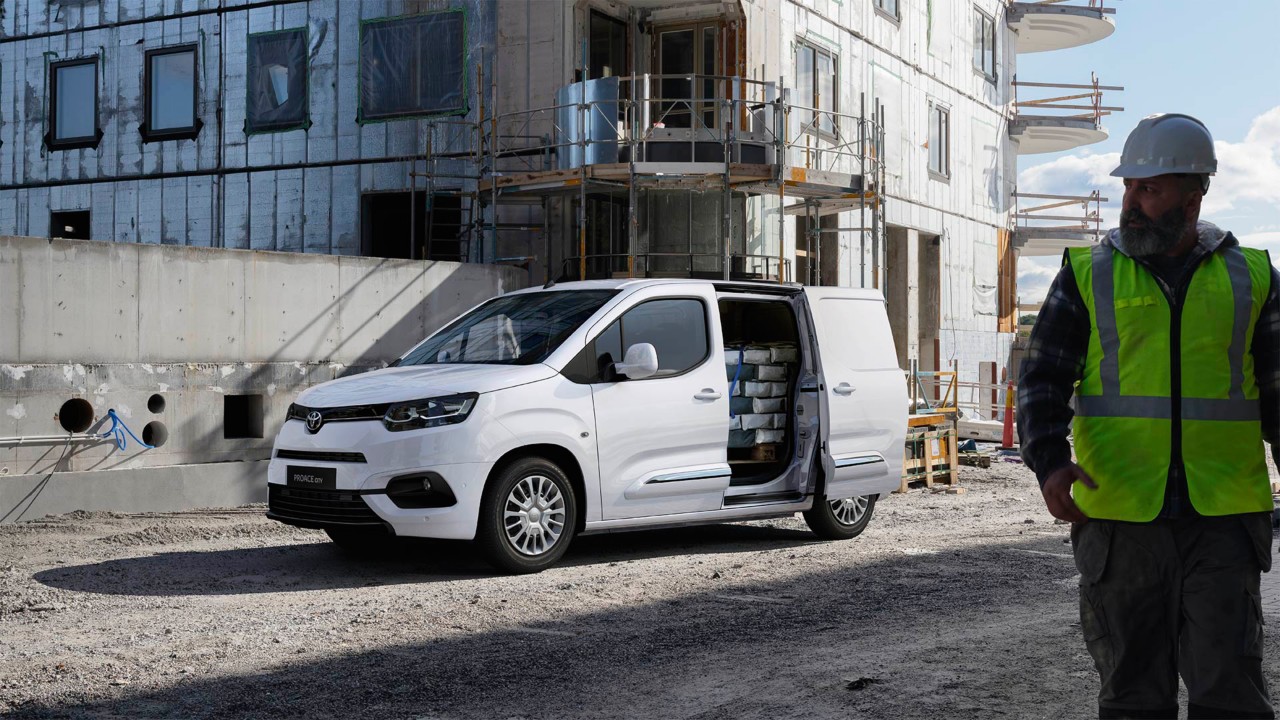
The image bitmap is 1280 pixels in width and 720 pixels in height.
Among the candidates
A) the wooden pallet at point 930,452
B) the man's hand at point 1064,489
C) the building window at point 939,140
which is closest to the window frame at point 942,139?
the building window at point 939,140

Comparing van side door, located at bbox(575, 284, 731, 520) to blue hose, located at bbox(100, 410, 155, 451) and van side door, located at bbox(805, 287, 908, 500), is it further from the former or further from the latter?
blue hose, located at bbox(100, 410, 155, 451)

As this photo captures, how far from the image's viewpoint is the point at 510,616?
7.31m

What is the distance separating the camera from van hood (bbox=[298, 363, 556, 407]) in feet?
27.8

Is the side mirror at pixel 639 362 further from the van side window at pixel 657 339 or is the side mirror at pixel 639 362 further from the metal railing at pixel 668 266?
the metal railing at pixel 668 266

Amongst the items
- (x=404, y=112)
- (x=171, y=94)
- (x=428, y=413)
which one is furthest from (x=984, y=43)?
(x=428, y=413)

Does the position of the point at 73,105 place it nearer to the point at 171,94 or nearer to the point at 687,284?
the point at 171,94

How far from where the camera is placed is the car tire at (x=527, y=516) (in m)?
8.50

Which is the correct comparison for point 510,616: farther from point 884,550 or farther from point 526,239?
point 526,239

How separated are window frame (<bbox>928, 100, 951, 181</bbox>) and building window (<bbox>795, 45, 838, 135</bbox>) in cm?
497

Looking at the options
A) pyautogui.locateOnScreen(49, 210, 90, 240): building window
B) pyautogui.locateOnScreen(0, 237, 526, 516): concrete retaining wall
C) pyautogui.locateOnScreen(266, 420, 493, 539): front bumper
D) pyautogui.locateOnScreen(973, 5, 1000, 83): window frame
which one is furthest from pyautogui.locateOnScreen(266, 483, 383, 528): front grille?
pyautogui.locateOnScreen(973, 5, 1000, 83): window frame

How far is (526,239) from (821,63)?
256 inches

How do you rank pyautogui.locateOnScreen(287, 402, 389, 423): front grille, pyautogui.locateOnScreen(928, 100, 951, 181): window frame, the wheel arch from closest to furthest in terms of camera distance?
1. pyautogui.locateOnScreen(287, 402, 389, 423): front grille
2. the wheel arch
3. pyautogui.locateOnScreen(928, 100, 951, 181): window frame

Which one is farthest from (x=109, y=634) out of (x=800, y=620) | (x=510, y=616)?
(x=800, y=620)

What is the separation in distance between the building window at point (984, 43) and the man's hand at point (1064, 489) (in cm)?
2925
